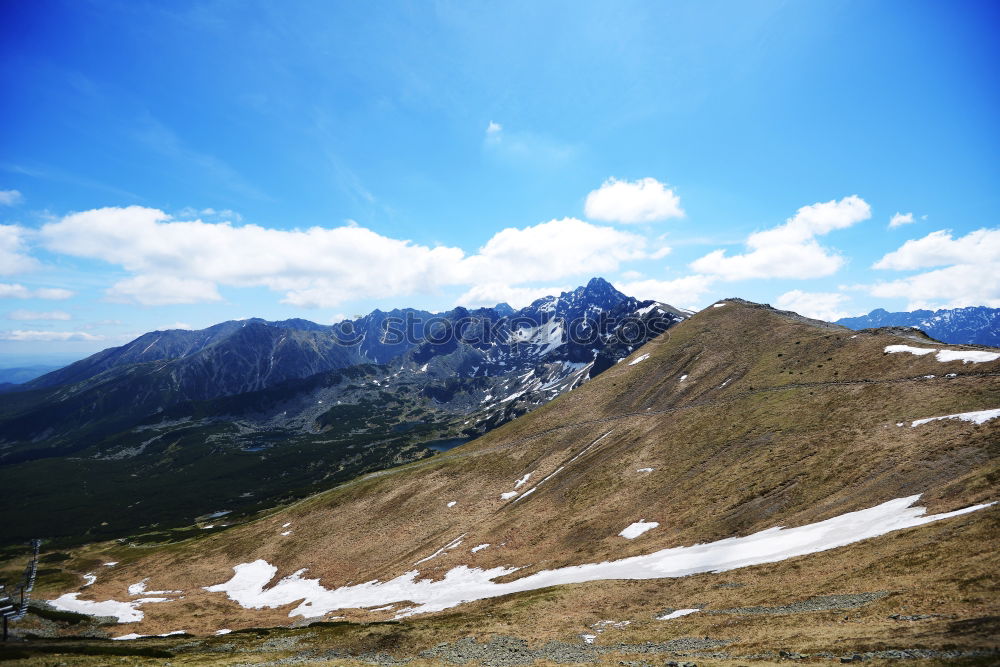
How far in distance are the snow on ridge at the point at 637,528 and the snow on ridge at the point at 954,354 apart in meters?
45.2

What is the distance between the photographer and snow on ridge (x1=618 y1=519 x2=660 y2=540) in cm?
5159

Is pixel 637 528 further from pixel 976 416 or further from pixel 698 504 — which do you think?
pixel 976 416

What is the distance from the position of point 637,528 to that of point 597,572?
34.0 feet

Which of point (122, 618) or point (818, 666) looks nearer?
point (818, 666)

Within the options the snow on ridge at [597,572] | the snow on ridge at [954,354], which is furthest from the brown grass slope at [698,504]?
the snow on ridge at [597,572]

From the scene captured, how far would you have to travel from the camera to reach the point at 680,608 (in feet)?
105

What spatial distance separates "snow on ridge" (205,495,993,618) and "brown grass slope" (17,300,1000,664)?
1744mm

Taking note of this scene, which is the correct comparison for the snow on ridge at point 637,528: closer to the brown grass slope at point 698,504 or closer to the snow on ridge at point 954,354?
the brown grass slope at point 698,504

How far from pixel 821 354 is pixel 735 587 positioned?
225 ft

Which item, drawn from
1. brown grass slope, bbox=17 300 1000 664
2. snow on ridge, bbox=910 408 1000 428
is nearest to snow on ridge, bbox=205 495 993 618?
brown grass slope, bbox=17 300 1000 664

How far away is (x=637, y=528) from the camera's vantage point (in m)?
52.8

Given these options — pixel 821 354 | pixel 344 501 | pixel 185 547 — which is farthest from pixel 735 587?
pixel 185 547

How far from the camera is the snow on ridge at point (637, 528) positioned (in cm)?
5159

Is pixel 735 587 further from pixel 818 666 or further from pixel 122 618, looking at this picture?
pixel 122 618
